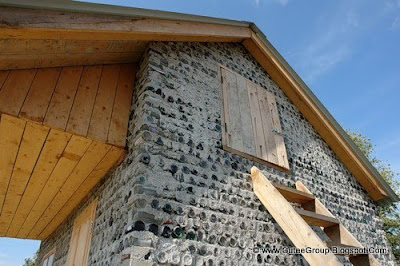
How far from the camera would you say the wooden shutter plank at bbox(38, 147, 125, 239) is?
11.8 feet

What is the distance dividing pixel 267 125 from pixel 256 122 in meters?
0.32

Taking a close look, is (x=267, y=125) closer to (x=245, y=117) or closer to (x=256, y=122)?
(x=256, y=122)

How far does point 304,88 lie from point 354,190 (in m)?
2.50

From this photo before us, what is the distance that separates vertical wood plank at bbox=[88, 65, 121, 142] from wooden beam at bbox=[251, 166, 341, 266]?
2.11m

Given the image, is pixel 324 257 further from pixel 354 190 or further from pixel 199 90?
pixel 354 190

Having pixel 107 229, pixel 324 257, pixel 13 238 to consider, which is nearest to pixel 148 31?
pixel 107 229

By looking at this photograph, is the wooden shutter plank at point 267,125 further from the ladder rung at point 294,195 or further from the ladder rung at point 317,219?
the ladder rung at point 317,219

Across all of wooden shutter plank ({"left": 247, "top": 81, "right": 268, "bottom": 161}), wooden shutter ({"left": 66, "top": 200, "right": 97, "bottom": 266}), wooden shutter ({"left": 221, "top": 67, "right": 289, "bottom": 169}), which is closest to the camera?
wooden shutter ({"left": 66, "top": 200, "right": 97, "bottom": 266})

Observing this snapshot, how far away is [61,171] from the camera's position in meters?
4.06

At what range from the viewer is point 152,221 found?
2.79m

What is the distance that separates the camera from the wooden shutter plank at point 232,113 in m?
4.19

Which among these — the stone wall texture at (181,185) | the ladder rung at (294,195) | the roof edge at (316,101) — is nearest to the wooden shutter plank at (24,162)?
the stone wall texture at (181,185)

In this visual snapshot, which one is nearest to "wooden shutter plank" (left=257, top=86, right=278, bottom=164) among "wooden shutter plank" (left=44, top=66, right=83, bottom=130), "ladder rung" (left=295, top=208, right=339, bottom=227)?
"ladder rung" (left=295, top=208, right=339, bottom=227)

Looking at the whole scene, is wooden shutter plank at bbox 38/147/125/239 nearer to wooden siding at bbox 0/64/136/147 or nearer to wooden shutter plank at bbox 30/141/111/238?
wooden shutter plank at bbox 30/141/111/238
